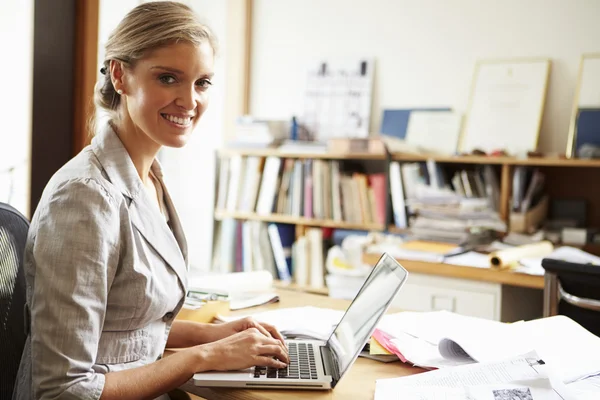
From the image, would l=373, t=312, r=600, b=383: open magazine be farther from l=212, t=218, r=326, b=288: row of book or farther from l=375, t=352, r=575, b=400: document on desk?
l=212, t=218, r=326, b=288: row of book

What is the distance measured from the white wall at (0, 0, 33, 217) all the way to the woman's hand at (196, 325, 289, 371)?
5.11ft

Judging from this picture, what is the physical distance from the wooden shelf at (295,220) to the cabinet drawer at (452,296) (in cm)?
77

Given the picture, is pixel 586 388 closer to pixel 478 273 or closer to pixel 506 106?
pixel 478 273

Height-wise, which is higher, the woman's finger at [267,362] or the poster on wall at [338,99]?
the poster on wall at [338,99]

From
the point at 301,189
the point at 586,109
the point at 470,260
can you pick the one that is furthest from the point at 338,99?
the point at 470,260

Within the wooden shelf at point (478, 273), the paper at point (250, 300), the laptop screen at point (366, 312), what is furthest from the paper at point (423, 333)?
the wooden shelf at point (478, 273)

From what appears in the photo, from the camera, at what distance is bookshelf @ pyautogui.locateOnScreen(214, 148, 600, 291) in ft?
7.85

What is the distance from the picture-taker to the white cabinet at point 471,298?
2.37 metres

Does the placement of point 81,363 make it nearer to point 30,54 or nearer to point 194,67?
point 194,67

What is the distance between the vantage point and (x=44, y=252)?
3.64 ft

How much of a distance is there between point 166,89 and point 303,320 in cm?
63

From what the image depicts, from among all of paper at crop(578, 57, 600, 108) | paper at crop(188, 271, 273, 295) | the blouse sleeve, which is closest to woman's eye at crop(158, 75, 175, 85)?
the blouse sleeve

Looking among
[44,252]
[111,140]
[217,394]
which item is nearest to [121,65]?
[111,140]

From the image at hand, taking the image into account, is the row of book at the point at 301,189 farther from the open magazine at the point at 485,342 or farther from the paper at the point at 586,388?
the paper at the point at 586,388
